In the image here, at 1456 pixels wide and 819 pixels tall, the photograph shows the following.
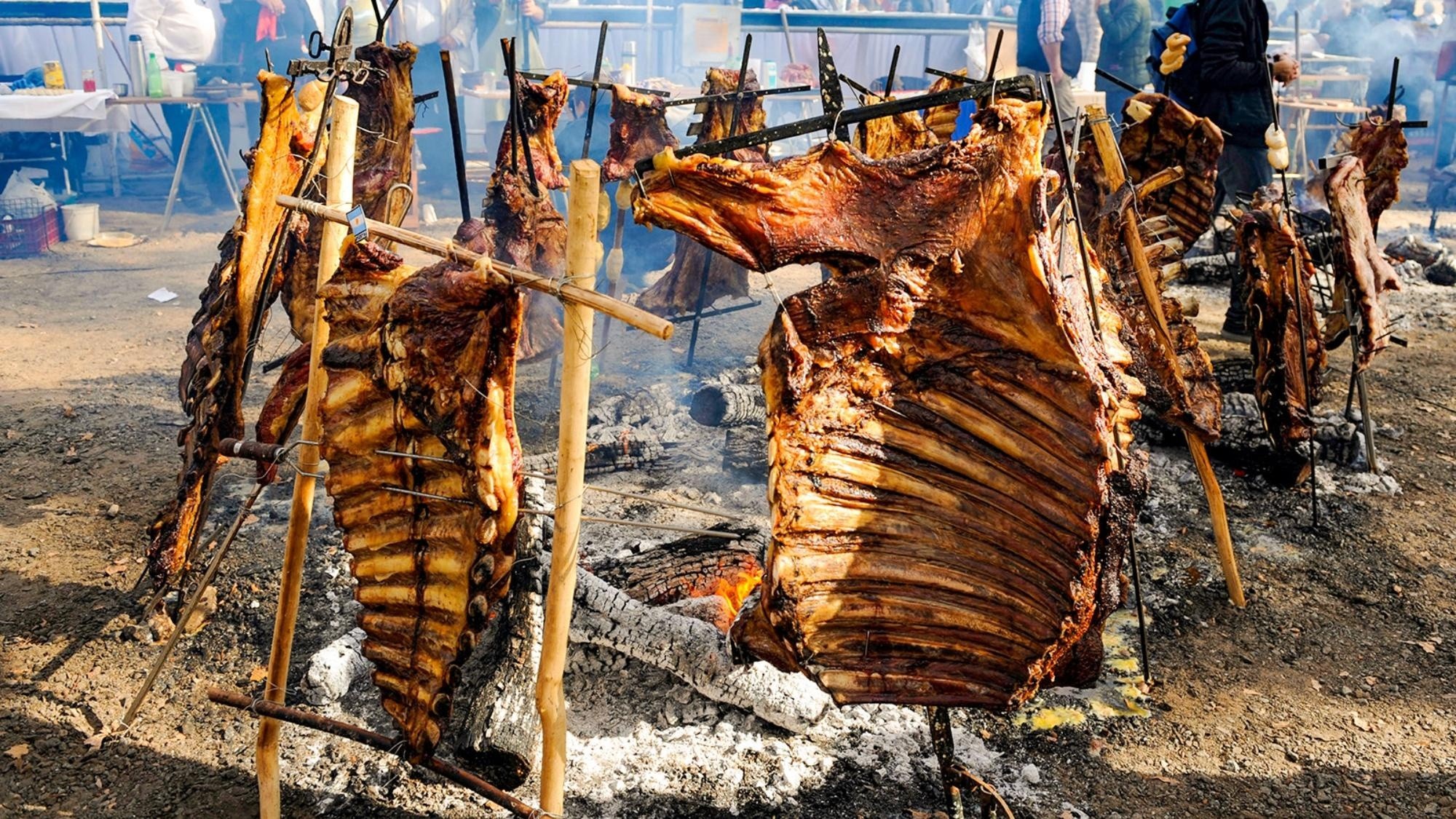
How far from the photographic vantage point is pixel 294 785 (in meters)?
3.63

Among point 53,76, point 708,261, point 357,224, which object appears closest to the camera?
point 357,224

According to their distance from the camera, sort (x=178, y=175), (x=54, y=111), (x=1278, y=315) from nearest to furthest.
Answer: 1. (x=1278, y=315)
2. (x=54, y=111)
3. (x=178, y=175)

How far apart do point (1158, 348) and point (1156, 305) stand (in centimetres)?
21

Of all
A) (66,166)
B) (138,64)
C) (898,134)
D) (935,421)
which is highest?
(138,64)

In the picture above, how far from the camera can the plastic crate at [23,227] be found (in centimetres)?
1145

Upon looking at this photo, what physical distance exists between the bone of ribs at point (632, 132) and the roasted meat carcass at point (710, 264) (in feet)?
0.92

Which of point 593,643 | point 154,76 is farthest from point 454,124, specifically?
point 154,76

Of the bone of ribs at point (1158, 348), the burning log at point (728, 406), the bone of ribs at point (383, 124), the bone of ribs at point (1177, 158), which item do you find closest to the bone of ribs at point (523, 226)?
the bone of ribs at point (383, 124)

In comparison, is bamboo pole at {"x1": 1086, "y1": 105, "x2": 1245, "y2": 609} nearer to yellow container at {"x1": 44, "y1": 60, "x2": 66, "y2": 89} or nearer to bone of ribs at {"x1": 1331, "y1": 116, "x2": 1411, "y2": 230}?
bone of ribs at {"x1": 1331, "y1": 116, "x2": 1411, "y2": 230}

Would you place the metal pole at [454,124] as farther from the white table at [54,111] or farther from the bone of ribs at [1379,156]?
the white table at [54,111]

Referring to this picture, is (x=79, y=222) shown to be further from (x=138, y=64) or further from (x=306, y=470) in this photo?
(x=306, y=470)

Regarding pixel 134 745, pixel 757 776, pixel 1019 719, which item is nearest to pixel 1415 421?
pixel 1019 719

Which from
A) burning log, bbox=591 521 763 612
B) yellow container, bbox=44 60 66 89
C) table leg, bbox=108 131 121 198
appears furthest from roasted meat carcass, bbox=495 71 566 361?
table leg, bbox=108 131 121 198

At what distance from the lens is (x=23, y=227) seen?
11531 mm
